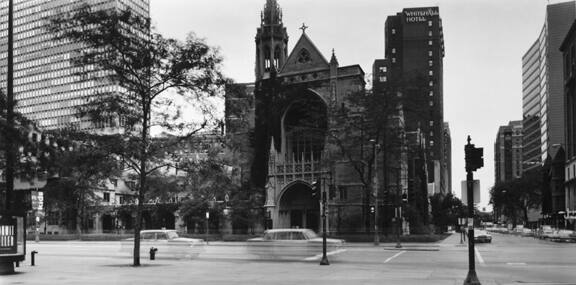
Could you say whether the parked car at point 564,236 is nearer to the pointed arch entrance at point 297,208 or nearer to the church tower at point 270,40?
the pointed arch entrance at point 297,208

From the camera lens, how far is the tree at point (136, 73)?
27000 mm

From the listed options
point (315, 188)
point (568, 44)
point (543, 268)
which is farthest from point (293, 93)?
point (543, 268)

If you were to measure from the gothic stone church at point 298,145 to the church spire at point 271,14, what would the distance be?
2.01 metres

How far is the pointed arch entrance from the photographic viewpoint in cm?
8744

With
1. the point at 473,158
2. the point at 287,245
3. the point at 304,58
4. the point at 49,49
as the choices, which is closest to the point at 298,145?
the point at 304,58

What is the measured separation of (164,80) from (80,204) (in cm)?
6021

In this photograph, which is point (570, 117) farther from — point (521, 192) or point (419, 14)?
point (419, 14)

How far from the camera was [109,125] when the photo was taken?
28359 millimetres

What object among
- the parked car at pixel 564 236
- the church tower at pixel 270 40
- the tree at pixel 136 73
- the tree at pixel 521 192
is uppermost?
the church tower at pixel 270 40

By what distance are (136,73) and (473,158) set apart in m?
14.7

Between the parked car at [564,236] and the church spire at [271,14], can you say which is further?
the church spire at [271,14]

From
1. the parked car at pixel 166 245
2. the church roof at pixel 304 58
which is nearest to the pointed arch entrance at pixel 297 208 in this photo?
the church roof at pixel 304 58

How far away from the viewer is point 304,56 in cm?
9006

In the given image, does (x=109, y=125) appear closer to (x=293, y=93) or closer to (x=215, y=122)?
(x=215, y=122)
